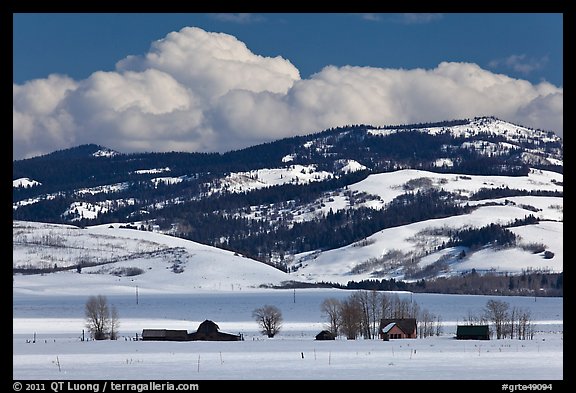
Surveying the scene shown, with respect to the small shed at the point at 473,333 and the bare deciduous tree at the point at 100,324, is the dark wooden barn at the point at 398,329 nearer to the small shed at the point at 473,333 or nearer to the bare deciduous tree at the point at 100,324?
the small shed at the point at 473,333

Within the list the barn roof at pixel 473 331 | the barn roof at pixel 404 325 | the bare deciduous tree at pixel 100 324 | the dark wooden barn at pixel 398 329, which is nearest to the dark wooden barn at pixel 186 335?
the bare deciduous tree at pixel 100 324

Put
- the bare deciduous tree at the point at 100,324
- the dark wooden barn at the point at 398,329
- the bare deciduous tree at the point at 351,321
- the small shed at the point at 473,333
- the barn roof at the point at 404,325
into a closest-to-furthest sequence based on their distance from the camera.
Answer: the small shed at the point at 473,333, the dark wooden barn at the point at 398,329, the barn roof at the point at 404,325, the bare deciduous tree at the point at 351,321, the bare deciduous tree at the point at 100,324

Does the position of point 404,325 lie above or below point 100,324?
above

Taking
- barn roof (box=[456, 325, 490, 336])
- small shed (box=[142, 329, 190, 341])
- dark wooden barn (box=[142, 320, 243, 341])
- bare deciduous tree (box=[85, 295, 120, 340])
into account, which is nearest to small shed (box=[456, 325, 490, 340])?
barn roof (box=[456, 325, 490, 336])

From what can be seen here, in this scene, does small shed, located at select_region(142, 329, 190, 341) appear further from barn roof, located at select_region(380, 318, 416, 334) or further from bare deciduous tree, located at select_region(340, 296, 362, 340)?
barn roof, located at select_region(380, 318, 416, 334)

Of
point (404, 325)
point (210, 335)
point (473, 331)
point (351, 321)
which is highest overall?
point (351, 321)

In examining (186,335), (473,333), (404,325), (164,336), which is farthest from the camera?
(186,335)

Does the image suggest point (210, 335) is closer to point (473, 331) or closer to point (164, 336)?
point (164, 336)

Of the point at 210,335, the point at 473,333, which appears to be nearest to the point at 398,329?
the point at 473,333

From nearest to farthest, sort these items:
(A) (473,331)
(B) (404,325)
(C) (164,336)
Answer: (A) (473,331) < (C) (164,336) < (B) (404,325)

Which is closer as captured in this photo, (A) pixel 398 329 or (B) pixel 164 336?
(B) pixel 164 336
